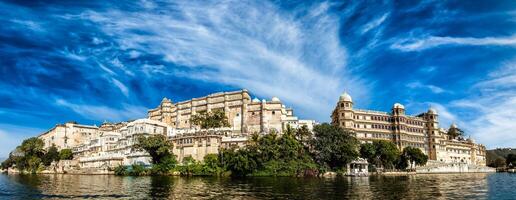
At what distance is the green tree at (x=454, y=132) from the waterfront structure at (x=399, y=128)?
49.1 feet

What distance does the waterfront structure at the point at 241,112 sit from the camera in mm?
118188

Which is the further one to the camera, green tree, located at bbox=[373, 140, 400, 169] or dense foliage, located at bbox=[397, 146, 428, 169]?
dense foliage, located at bbox=[397, 146, 428, 169]

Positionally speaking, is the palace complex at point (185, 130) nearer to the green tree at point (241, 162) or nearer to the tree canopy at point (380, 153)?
the green tree at point (241, 162)

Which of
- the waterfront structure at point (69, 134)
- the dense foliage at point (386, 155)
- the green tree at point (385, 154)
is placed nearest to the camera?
the dense foliage at point (386, 155)

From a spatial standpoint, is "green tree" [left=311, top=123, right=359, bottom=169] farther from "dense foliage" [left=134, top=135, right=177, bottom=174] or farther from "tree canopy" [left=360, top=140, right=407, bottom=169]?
"dense foliage" [left=134, top=135, right=177, bottom=174]

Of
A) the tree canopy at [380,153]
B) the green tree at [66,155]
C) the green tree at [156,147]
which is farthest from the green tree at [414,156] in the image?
the green tree at [66,155]

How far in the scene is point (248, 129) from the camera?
390 feet

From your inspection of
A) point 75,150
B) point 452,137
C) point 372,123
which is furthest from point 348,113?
point 75,150

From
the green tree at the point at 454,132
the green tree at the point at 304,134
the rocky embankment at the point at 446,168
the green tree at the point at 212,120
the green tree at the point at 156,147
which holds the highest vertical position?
the green tree at the point at 212,120

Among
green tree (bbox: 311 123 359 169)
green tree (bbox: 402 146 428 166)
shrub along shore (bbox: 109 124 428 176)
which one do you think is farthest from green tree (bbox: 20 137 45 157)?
green tree (bbox: 402 146 428 166)

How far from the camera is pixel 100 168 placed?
101 meters

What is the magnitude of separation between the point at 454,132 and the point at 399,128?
137 ft

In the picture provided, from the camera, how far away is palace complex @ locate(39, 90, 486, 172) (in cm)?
10044

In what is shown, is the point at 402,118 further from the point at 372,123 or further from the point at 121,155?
the point at 121,155
